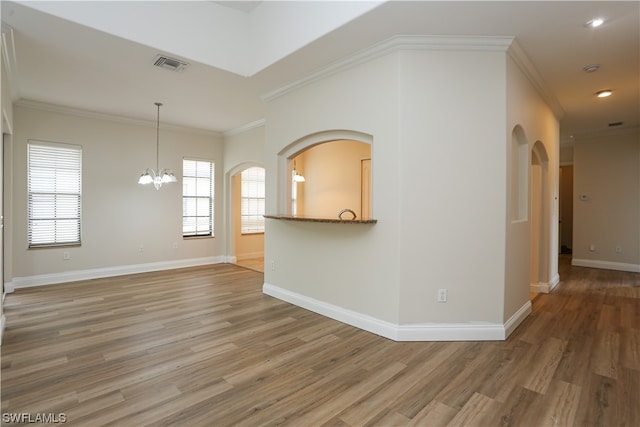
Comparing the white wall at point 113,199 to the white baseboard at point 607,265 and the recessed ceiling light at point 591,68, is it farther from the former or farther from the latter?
the white baseboard at point 607,265

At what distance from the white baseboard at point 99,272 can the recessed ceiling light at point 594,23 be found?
6957 millimetres

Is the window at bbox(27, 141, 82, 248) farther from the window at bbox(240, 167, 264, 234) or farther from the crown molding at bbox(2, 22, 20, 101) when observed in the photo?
the window at bbox(240, 167, 264, 234)

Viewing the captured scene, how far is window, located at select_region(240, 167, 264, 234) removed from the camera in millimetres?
7859

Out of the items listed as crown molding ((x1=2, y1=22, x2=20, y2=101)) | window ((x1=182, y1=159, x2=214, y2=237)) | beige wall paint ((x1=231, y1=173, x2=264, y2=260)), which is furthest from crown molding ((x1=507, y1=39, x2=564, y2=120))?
window ((x1=182, y1=159, x2=214, y2=237))

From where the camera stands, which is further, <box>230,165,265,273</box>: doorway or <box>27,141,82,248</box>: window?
<box>230,165,265,273</box>: doorway

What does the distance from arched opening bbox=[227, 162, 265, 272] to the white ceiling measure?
8.56 feet

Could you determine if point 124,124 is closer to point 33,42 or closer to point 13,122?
point 13,122

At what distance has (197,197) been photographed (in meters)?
7.02

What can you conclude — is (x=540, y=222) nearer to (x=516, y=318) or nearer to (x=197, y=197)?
(x=516, y=318)

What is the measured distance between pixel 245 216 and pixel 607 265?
792 centimetres

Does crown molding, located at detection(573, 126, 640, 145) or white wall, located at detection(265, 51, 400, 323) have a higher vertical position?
crown molding, located at detection(573, 126, 640, 145)

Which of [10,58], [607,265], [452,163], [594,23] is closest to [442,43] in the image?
[452,163]

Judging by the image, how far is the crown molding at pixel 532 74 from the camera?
3.15 metres

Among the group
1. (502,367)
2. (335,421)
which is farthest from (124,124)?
(502,367)
